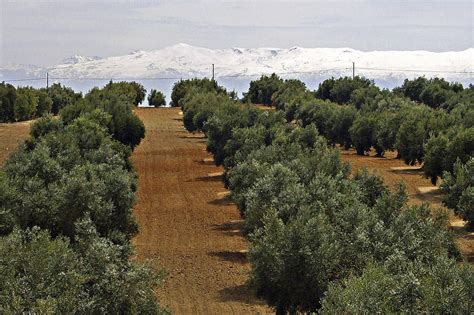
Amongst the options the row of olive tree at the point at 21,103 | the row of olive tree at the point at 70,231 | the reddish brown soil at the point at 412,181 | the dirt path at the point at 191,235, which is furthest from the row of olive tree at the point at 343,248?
the row of olive tree at the point at 21,103

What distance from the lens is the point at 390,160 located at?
10938cm

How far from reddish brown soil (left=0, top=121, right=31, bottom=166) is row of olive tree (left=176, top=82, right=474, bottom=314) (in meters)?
62.0

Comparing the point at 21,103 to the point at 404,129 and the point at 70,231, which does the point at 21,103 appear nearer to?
the point at 404,129

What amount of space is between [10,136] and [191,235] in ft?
228

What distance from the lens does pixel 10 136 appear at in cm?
12494

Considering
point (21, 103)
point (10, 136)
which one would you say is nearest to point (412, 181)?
point (10, 136)

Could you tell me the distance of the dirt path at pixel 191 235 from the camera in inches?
1770

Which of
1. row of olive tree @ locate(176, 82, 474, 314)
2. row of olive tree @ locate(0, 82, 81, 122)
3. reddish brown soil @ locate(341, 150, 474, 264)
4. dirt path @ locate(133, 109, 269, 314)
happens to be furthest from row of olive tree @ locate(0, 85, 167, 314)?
row of olive tree @ locate(0, 82, 81, 122)

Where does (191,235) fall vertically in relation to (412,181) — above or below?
below

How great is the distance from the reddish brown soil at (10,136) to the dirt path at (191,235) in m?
18.2

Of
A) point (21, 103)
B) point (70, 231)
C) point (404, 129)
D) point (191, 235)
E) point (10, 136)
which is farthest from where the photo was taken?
point (21, 103)

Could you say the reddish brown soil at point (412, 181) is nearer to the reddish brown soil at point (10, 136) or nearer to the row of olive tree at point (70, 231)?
the row of olive tree at point (70, 231)

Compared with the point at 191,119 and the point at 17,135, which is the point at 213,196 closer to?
the point at 191,119

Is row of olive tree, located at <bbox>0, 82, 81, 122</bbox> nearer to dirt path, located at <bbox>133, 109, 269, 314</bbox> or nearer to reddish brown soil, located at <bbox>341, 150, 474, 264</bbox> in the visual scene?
dirt path, located at <bbox>133, 109, 269, 314</bbox>
